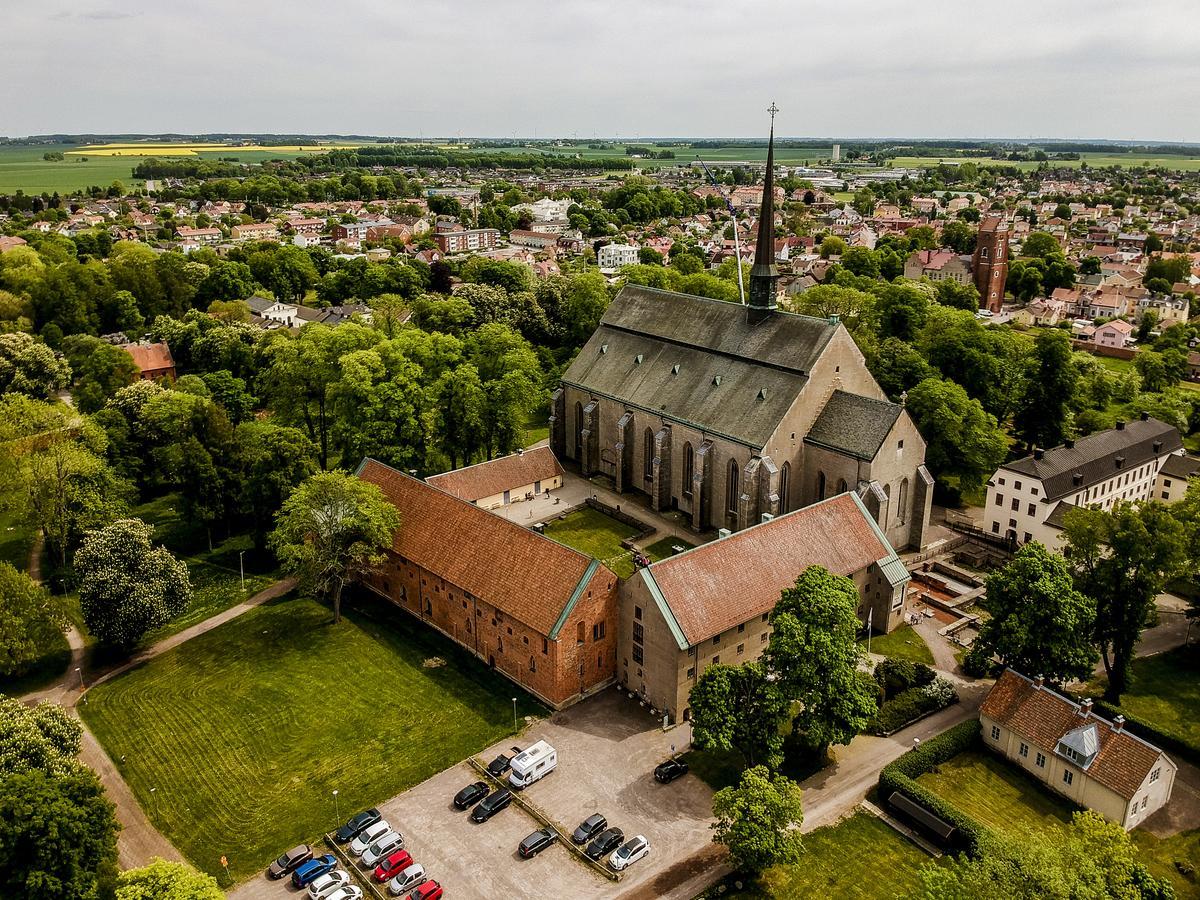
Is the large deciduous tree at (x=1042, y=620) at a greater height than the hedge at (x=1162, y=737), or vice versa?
the large deciduous tree at (x=1042, y=620)

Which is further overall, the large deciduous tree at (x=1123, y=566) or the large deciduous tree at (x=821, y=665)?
the large deciduous tree at (x=1123, y=566)

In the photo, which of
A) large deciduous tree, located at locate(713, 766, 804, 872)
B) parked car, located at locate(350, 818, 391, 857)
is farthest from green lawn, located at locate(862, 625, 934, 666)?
parked car, located at locate(350, 818, 391, 857)

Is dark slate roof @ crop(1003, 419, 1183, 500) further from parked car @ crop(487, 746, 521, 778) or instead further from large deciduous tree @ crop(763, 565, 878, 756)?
parked car @ crop(487, 746, 521, 778)

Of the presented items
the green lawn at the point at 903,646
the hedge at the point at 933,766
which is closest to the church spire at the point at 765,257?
the green lawn at the point at 903,646

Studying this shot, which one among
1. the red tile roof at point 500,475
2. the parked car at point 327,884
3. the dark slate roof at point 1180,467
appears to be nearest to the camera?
the parked car at point 327,884

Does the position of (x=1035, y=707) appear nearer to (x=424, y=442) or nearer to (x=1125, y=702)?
(x=1125, y=702)

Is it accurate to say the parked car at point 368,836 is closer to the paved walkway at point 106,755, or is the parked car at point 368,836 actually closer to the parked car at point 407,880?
the parked car at point 407,880

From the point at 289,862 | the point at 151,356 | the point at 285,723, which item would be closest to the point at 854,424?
the point at 285,723
